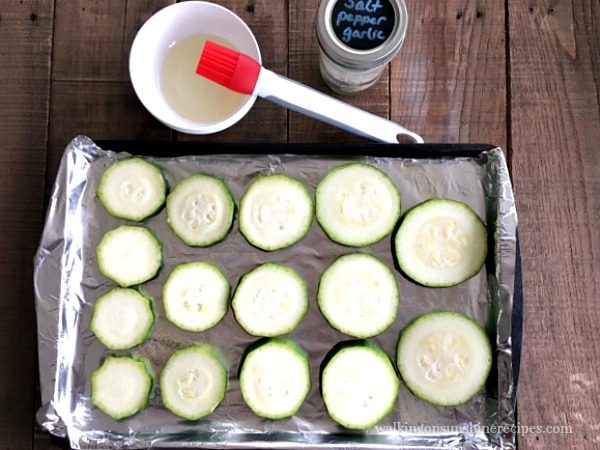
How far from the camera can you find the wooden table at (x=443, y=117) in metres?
1.45

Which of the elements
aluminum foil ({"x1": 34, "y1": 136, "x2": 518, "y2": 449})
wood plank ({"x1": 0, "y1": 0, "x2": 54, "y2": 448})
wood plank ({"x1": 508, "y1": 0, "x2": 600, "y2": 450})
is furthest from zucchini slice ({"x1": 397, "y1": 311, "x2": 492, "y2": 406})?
wood plank ({"x1": 0, "y1": 0, "x2": 54, "y2": 448})

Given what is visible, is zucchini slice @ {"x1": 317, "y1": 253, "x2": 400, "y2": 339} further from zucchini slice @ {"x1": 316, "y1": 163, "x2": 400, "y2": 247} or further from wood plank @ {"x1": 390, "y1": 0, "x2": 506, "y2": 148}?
wood plank @ {"x1": 390, "y1": 0, "x2": 506, "y2": 148}

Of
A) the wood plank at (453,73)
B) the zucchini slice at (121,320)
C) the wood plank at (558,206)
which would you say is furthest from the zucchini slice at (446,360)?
the zucchini slice at (121,320)

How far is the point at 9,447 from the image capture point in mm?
1432

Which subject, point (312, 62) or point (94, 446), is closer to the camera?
point (94, 446)

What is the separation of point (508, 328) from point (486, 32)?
698mm

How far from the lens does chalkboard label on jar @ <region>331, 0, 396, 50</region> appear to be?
1.26 meters

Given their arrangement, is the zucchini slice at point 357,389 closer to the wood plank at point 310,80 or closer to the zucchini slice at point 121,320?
the zucchini slice at point 121,320

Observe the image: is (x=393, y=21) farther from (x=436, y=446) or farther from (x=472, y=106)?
(x=436, y=446)

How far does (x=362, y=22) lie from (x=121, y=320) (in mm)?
774

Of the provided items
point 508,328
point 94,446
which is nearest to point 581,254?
point 508,328

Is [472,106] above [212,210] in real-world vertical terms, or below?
above

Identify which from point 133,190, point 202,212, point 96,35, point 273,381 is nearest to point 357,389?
point 273,381

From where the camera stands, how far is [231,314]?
4.51ft
